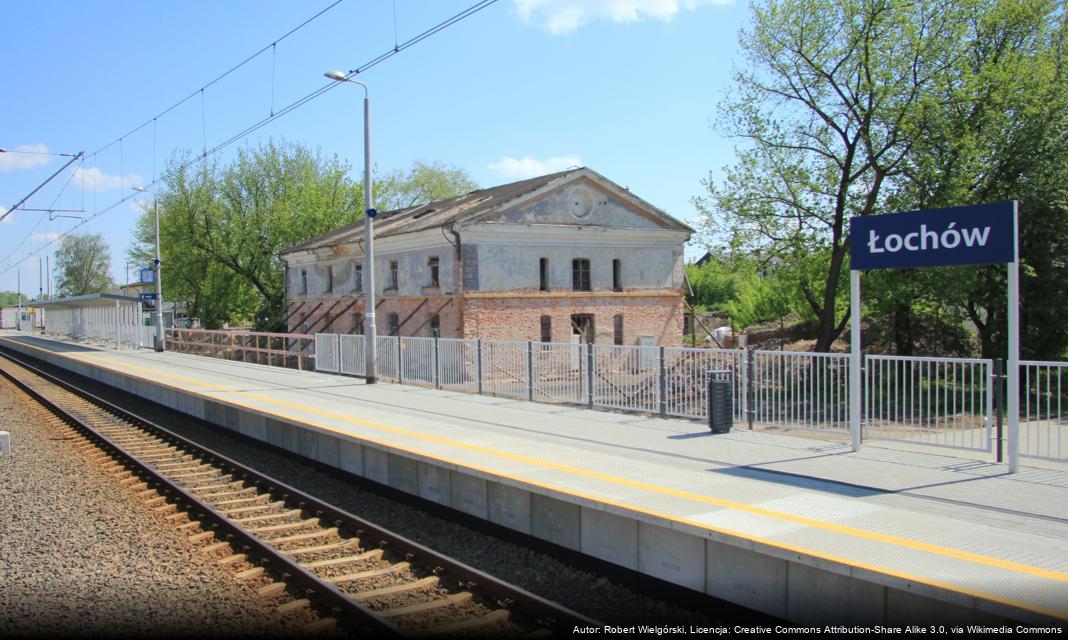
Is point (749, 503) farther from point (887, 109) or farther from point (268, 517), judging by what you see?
point (887, 109)

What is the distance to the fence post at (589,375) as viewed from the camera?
48.9 ft

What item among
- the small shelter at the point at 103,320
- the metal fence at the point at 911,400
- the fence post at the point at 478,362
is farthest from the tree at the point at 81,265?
the metal fence at the point at 911,400

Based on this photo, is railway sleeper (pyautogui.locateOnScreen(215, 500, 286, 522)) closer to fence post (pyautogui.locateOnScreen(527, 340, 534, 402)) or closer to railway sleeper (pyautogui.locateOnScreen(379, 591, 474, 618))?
railway sleeper (pyautogui.locateOnScreen(379, 591, 474, 618))

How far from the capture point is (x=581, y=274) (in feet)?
104

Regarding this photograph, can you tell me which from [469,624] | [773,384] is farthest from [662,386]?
[469,624]

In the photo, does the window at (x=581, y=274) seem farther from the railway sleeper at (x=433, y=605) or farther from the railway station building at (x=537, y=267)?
the railway sleeper at (x=433, y=605)

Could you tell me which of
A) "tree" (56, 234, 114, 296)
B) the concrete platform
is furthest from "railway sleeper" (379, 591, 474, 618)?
"tree" (56, 234, 114, 296)

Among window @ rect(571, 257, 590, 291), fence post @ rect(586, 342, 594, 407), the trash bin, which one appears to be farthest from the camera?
window @ rect(571, 257, 590, 291)

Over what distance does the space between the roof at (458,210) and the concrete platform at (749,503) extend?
15.5 meters

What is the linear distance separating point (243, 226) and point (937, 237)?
49.4 meters

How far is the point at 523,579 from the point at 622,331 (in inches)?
993

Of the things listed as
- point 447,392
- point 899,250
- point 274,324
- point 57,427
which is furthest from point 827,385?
point 274,324

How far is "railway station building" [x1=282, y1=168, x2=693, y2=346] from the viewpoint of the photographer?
28.9 metres

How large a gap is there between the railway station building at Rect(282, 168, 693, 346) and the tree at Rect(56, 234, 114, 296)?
92694 millimetres
